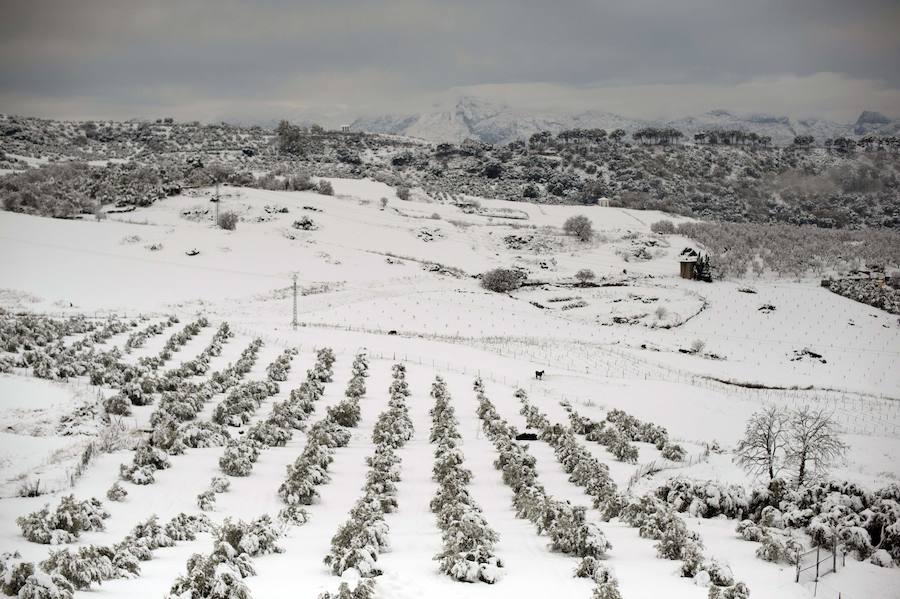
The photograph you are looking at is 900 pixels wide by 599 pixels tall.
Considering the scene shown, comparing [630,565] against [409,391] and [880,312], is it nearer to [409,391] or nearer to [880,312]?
[409,391]

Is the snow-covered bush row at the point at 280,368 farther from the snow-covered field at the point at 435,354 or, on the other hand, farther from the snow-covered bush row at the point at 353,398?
the snow-covered bush row at the point at 353,398

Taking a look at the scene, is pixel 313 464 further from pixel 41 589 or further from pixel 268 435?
pixel 41 589

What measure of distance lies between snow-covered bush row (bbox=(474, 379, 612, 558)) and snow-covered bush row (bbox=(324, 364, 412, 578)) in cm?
341

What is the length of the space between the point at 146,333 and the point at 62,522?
25872mm

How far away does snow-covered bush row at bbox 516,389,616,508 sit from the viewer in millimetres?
19375

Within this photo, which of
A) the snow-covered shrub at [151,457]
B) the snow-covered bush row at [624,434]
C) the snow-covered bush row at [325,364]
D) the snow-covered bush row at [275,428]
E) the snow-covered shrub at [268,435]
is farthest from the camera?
the snow-covered bush row at [325,364]

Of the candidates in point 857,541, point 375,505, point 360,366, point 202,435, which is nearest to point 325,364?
point 360,366

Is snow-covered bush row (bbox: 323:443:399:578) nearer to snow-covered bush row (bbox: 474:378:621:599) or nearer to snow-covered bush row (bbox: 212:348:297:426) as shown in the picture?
snow-covered bush row (bbox: 474:378:621:599)

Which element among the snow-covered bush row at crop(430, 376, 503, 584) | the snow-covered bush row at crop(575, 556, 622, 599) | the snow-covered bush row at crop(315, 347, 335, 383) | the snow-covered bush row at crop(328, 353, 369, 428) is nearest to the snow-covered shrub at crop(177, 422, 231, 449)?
the snow-covered bush row at crop(328, 353, 369, 428)

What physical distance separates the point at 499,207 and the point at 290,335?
57.8 m

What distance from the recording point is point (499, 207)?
3748 inches

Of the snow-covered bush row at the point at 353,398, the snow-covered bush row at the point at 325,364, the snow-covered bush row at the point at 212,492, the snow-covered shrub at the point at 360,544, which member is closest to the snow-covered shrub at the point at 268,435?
the snow-covered bush row at the point at 353,398

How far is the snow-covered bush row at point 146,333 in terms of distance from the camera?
115ft

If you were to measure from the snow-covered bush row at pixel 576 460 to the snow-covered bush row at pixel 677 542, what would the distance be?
1.08 metres
